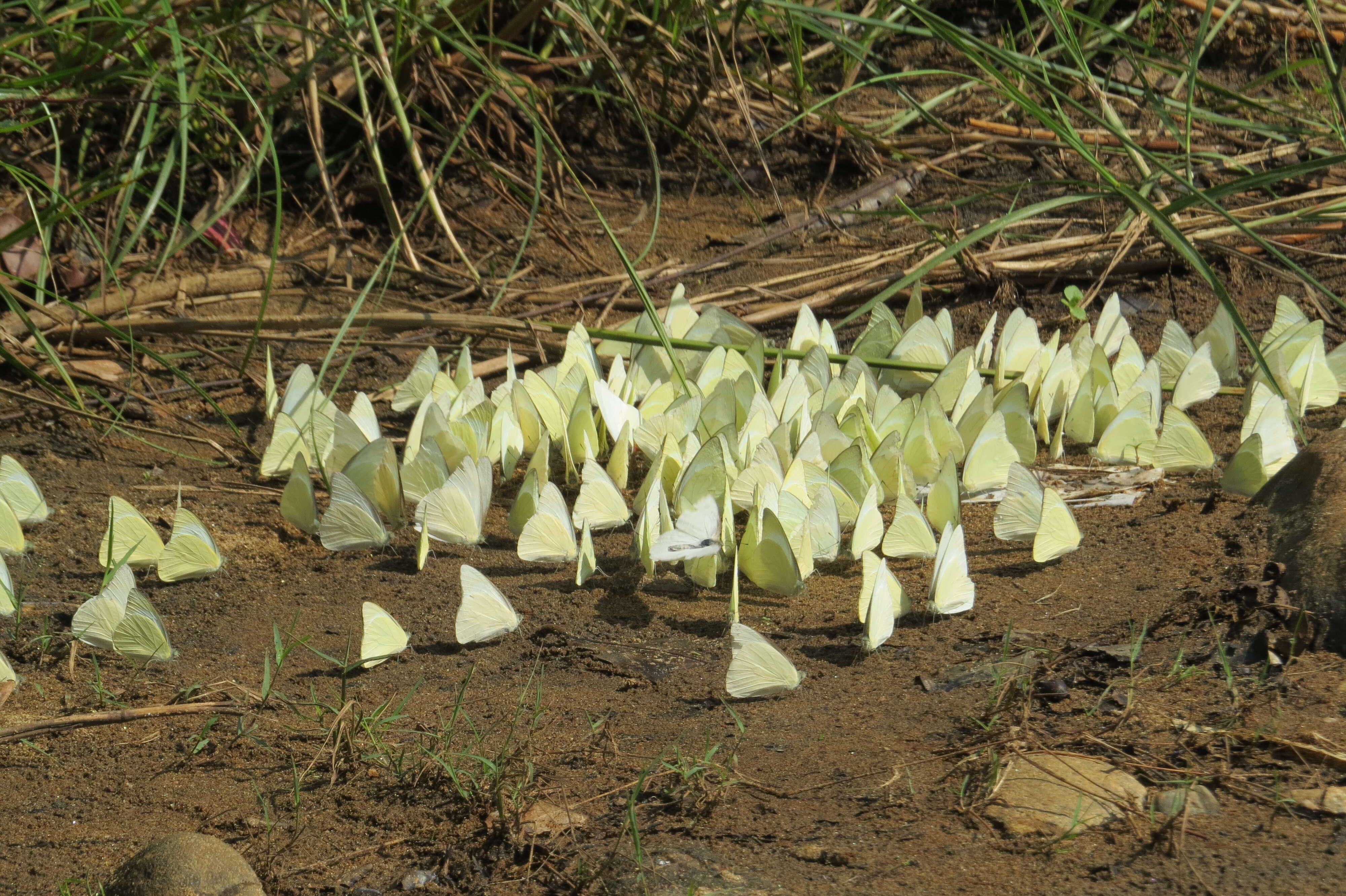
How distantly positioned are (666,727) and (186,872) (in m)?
0.63

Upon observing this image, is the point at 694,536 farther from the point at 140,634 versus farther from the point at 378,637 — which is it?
the point at 140,634

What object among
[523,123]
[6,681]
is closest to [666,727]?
[6,681]

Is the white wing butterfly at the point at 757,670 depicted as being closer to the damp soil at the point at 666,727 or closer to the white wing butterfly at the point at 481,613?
the damp soil at the point at 666,727

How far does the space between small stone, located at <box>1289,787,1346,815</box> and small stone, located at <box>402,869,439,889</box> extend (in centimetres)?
98

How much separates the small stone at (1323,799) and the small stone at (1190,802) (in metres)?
0.09

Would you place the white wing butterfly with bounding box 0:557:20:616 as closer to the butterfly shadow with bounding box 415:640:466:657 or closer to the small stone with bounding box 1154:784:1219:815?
the butterfly shadow with bounding box 415:640:466:657

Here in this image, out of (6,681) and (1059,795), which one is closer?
(1059,795)

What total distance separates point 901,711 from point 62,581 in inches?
58.3

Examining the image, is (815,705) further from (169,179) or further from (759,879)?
(169,179)

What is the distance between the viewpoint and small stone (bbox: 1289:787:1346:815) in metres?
1.35

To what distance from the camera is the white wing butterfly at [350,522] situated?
218cm

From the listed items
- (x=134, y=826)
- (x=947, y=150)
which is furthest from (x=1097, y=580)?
(x=947, y=150)

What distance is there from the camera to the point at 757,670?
168cm

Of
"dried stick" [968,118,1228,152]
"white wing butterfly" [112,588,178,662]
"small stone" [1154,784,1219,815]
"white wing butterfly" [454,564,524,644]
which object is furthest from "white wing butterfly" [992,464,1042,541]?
"dried stick" [968,118,1228,152]
